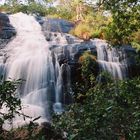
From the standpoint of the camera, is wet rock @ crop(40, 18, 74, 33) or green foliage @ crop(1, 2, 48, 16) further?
green foliage @ crop(1, 2, 48, 16)

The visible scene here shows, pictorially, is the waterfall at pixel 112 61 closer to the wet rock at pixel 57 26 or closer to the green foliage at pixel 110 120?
the wet rock at pixel 57 26

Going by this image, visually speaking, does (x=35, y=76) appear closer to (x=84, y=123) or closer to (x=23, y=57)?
(x=23, y=57)

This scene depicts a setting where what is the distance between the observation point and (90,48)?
19.7 m

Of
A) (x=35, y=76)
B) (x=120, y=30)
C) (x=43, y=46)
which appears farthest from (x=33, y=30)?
(x=120, y=30)

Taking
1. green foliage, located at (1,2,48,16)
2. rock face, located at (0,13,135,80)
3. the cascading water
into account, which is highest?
green foliage, located at (1,2,48,16)

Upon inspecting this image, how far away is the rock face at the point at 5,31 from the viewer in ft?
73.2

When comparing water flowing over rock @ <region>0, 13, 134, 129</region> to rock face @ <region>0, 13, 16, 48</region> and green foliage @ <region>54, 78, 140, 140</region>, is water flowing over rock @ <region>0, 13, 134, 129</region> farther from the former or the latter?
green foliage @ <region>54, 78, 140, 140</region>

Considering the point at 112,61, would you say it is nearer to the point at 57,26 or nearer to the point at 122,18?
the point at 57,26

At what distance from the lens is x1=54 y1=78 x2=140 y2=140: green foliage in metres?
4.20

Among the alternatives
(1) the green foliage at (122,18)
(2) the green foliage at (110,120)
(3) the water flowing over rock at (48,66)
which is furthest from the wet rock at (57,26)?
(2) the green foliage at (110,120)

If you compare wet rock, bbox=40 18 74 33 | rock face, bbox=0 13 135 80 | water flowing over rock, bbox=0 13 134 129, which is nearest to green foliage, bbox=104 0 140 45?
rock face, bbox=0 13 135 80

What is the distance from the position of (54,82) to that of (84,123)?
513 inches

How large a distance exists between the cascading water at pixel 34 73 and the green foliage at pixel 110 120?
8.13m

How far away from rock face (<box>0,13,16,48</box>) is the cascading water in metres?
0.36
